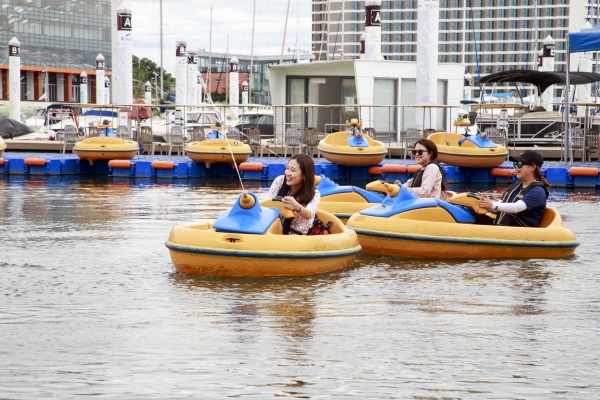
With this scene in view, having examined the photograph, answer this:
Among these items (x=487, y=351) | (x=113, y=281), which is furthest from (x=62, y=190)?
(x=487, y=351)

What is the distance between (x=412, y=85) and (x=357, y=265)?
67.3ft

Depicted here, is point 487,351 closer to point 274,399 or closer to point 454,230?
point 274,399

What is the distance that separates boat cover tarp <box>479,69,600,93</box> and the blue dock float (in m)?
4.06

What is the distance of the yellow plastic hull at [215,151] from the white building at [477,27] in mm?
109384

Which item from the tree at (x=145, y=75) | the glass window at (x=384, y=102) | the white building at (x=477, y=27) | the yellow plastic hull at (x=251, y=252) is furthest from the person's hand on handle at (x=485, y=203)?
the white building at (x=477, y=27)

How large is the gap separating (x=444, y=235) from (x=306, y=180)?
1.89 m

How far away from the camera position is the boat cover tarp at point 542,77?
26438 millimetres

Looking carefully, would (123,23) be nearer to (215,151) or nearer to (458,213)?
(215,151)

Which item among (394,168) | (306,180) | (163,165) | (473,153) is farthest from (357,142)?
(306,180)

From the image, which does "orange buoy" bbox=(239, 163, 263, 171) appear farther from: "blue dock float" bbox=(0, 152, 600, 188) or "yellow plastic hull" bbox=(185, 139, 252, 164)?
"yellow plastic hull" bbox=(185, 139, 252, 164)

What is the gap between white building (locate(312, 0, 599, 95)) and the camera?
428ft

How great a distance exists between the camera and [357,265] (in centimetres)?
958

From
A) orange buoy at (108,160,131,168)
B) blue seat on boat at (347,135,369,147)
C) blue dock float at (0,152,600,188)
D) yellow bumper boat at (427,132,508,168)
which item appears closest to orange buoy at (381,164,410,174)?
blue dock float at (0,152,600,188)

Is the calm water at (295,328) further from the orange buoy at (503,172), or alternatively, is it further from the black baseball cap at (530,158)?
the orange buoy at (503,172)
